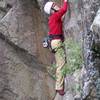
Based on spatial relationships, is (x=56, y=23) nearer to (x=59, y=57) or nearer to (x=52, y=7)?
(x=52, y=7)

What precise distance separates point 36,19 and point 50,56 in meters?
1.09

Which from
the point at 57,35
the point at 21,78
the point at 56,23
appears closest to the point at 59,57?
the point at 57,35

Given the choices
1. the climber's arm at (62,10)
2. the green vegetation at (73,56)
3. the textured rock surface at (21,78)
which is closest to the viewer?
the green vegetation at (73,56)

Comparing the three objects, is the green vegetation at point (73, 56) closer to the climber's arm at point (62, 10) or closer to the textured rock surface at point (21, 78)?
the climber's arm at point (62, 10)

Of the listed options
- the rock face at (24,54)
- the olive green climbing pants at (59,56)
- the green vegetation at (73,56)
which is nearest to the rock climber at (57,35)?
the olive green climbing pants at (59,56)

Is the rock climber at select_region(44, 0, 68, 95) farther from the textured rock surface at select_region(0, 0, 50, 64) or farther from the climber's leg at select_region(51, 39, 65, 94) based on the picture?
the textured rock surface at select_region(0, 0, 50, 64)

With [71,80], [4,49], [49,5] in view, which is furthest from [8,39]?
[71,80]

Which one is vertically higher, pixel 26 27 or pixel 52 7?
pixel 52 7

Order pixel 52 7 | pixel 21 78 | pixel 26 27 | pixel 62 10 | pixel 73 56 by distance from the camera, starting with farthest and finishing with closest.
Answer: pixel 21 78 < pixel 26 27 < pixel 52 7 < pixel 62 10 < pixel 73 56

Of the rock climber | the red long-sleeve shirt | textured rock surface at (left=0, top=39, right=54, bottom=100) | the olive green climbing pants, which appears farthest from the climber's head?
textured rock surface at (left=0, top=39, right=54, bottom=100)

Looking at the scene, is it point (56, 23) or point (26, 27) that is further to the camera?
point (26, 27)

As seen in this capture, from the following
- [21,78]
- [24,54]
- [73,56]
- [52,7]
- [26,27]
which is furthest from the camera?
[21,78]

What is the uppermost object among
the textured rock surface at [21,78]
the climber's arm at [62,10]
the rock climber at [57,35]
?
the climber's arm at [62,10]

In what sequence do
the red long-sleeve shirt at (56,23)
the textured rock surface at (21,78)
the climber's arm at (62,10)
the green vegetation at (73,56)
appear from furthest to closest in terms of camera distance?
the textured rock surface at (21,78) → the red long-sleeve shirt at (56,23) → the climber's arm at (62,10) → the green vegetation at (73,56)
